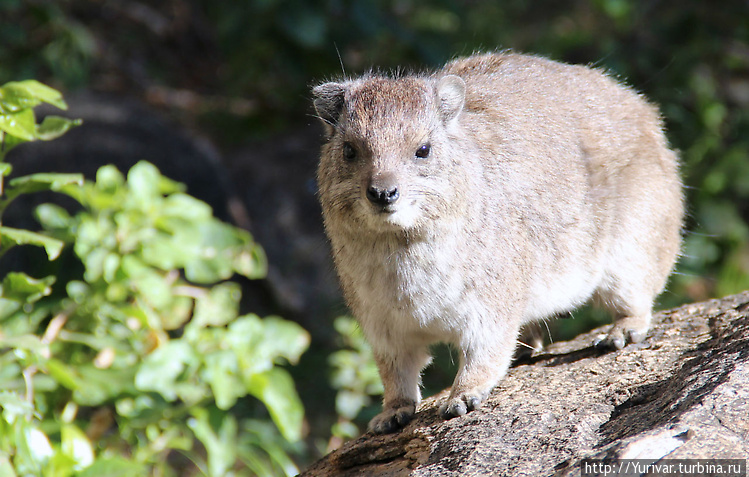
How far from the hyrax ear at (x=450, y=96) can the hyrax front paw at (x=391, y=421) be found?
168 centimetres

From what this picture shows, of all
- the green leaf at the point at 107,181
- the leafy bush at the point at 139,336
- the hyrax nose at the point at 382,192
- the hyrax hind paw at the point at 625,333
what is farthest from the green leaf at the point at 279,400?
the hyrax hind paw at the point at 625,333

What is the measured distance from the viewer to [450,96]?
14.9 ft

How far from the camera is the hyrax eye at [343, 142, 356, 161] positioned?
4289 mm

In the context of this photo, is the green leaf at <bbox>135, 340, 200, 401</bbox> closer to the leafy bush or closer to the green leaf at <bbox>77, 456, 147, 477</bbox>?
the leafy bush

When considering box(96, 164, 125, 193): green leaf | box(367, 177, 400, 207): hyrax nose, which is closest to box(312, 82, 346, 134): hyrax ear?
box(367, 177, 400, 207): hyrax nose

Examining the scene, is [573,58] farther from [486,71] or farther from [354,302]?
[354,302]

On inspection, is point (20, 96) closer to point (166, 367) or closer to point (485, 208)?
point (166, 367)

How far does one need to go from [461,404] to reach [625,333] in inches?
50.2

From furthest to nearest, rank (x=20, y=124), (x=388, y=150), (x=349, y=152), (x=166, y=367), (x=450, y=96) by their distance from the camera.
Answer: (x=166, y=367) < (x=450, y=96) < (x=20, y=124) < (x=349, y=152) < (x=388, y=150)

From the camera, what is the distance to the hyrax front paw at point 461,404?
165 inches

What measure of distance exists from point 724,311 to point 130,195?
12.8 feet

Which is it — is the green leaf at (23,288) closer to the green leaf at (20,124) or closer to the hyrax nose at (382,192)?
the green leaf at (20,124)

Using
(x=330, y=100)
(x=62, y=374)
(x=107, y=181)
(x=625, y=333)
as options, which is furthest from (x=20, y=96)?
(x=625, y=333)

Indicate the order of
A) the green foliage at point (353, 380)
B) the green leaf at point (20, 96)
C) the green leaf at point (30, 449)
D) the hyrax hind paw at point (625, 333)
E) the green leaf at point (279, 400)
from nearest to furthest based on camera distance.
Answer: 1. the green leaf at point (30, 449)
2. the green leaf at point (20, 96)
3. the hyrax hind paw at point (625, 333)
4. the green leaf at point (279, 400)
5. the green foliage at point (353, 380)
